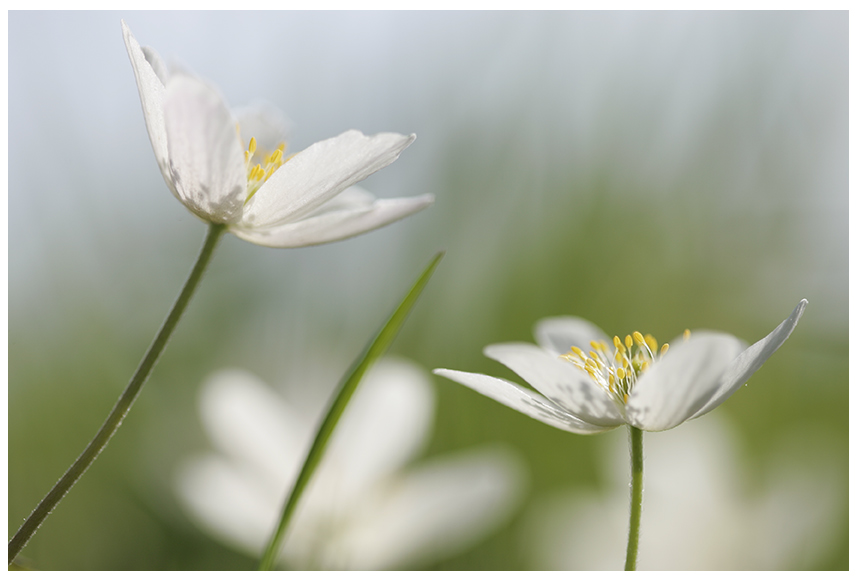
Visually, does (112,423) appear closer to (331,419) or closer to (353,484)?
(331,419)

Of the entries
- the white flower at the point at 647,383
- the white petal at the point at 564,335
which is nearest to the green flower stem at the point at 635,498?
the white flower at the point at 647,383

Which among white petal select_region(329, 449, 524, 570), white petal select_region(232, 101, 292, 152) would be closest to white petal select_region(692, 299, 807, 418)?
white petal select_region(232, 101, 292, 152)

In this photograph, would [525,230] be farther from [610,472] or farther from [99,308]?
[99,308]

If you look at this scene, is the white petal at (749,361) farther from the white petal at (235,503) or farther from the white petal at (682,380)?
the white petal at (235,503)

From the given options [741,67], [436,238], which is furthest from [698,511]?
[741,67]

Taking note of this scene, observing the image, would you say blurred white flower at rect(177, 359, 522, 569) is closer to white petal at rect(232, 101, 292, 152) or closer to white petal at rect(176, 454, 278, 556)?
white petal at rect(176, 454, 278, 556)

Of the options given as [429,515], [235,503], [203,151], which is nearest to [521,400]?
[203,151]
